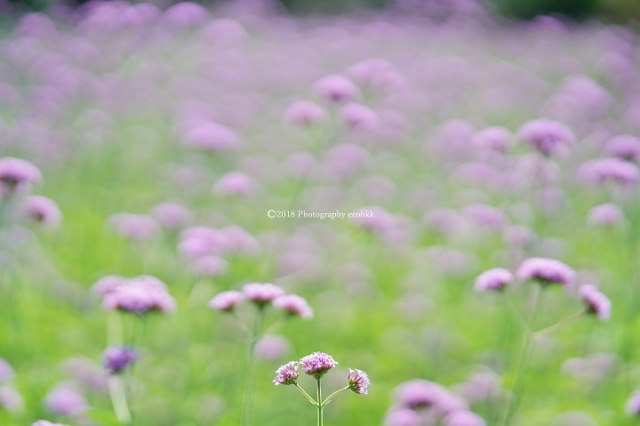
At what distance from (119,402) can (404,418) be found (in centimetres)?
124

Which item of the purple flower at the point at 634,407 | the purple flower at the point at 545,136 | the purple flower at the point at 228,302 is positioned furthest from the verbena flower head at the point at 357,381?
the purple flower at the point at 545,136

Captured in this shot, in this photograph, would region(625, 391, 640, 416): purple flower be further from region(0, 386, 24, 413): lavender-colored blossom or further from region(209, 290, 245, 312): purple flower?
region(0, 386, 24, 413): lavender-colored blossom

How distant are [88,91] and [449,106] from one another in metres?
5.29

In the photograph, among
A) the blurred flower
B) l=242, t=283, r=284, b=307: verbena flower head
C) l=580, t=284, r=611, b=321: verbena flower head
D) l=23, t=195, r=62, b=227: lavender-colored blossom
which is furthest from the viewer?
the blurred flower

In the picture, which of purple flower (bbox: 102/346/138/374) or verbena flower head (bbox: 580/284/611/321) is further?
verbena flower head (bbox: 580/284/611/321)

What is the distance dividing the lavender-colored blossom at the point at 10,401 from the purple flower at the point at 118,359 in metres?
0.72

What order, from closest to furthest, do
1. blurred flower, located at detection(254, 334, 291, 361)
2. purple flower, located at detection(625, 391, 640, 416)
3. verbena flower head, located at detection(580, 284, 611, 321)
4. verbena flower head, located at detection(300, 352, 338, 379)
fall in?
verbena flower head, located at detection(300, 352, 338, 379) < verbena flower head, located at detection(580, 284, 611, 321) < purple flower, located at detection(625, 391, 640, 416) < blurred flower, located at detection(254, 334, 291, 361)

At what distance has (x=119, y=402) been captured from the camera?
284cm

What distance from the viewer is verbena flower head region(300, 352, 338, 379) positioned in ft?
6.05

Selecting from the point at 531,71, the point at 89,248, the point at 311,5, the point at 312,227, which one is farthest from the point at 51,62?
the point at 311,5

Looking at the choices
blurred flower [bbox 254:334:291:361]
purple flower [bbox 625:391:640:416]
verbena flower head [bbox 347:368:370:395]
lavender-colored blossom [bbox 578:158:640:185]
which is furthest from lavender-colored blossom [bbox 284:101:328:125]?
verbena flower head [bbox 347:368:370:395]

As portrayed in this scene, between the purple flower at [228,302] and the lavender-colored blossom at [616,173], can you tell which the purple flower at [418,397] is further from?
the lavender-colored blossom at [616,173]

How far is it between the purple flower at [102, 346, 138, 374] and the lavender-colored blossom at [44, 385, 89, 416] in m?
0.64

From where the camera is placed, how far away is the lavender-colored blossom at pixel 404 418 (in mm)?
3064
